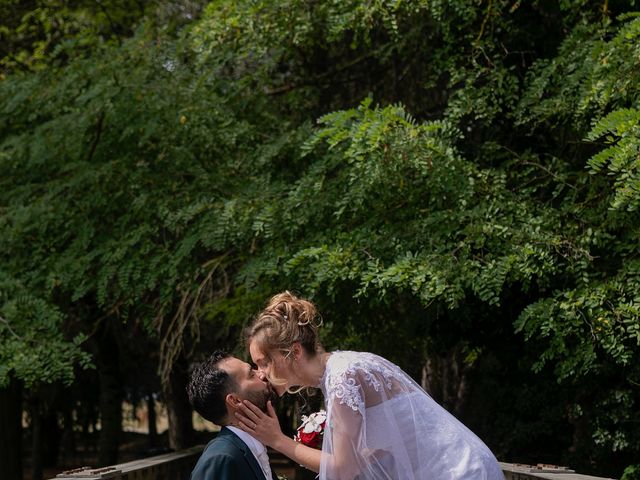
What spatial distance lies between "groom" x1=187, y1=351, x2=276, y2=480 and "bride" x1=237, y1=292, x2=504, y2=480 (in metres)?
0.09

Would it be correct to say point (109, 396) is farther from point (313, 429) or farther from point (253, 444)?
point (253, 444)

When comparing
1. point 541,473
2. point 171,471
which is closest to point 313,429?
point 541,473

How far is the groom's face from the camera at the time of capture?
3793 mm

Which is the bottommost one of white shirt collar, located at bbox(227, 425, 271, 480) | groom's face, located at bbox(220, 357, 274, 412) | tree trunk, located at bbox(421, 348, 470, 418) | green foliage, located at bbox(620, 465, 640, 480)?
green foliage, located at bbox(620, 465, 640, 480)

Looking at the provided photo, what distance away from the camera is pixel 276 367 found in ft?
13.1

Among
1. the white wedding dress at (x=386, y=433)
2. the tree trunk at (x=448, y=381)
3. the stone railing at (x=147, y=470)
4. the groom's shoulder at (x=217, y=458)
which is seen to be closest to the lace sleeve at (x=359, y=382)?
the white wedding dress at (x=386, y=433)

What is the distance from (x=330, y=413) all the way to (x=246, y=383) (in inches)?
14.7

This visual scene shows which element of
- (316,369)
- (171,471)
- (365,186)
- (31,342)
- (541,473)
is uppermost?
(365,186)

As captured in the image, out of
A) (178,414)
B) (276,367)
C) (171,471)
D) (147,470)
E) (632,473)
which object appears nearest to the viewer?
(276,367)

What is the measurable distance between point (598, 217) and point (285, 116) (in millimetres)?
4808

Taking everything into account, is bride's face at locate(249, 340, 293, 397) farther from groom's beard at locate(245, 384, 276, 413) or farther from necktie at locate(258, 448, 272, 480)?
necktie at locate(258, 448, 272, 480)

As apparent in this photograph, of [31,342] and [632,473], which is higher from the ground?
[31,342]

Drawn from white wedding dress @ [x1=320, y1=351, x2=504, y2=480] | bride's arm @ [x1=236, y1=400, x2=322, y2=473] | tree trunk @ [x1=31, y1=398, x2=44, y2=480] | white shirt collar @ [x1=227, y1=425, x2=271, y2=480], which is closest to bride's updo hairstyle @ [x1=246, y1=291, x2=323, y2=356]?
white wedding dress @ [x1=320, y1=351, x2=504, y2=480]

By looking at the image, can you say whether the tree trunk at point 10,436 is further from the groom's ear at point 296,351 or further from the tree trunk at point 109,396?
the groom's ear at point 296,351
